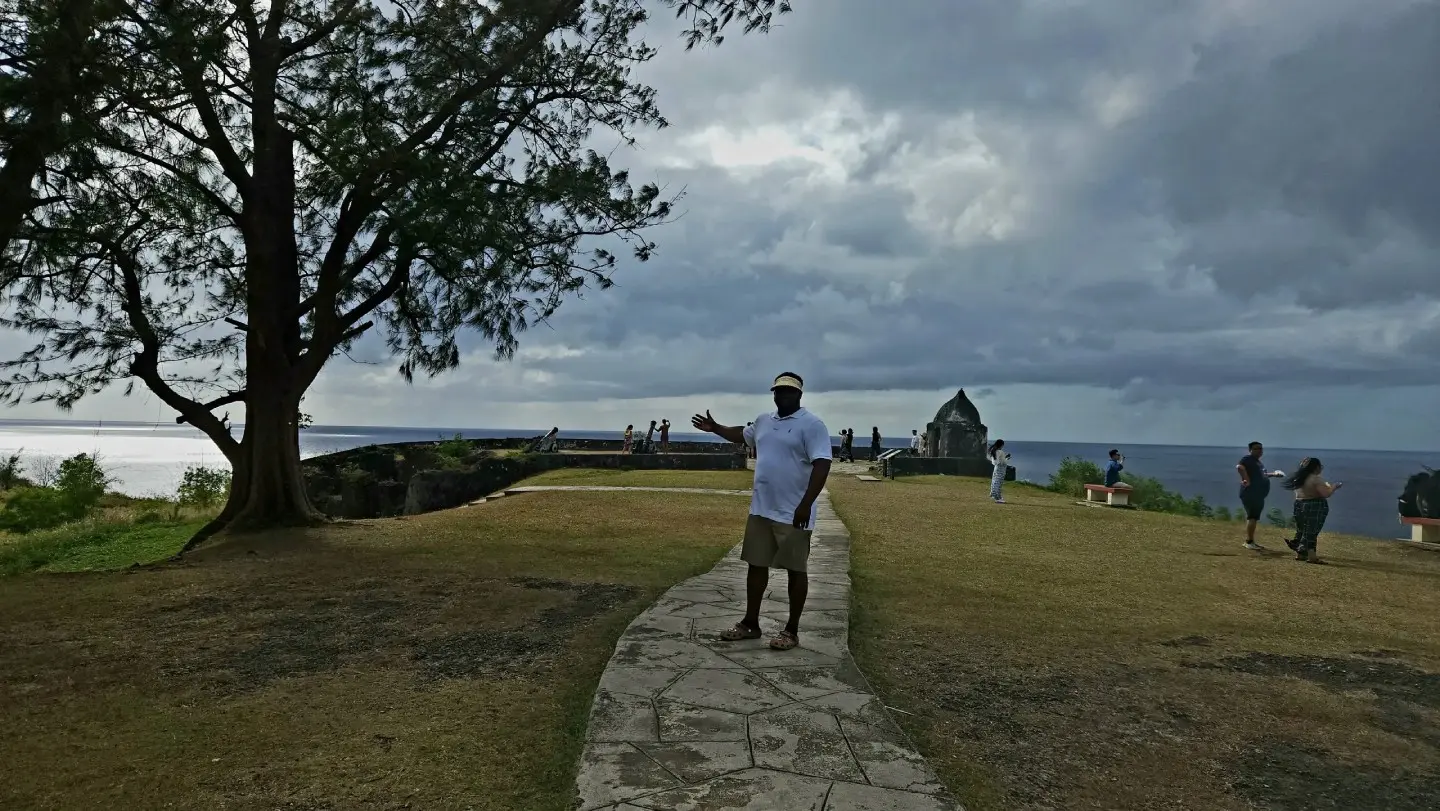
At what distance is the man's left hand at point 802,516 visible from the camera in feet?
15.2

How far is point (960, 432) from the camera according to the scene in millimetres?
26281

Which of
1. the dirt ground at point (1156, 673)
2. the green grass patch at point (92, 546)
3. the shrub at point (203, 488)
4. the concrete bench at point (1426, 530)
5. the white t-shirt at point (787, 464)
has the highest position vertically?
the white t-shirt at point (787, 464)

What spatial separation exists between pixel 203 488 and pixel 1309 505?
21.5 m

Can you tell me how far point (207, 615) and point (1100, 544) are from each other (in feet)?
31.1

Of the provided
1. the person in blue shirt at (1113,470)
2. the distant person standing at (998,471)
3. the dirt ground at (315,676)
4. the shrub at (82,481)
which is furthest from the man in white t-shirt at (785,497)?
the shrub at (82,481)

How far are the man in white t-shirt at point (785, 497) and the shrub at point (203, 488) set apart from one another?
18300 millimetres

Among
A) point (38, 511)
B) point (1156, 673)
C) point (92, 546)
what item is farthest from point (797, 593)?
point (38, 511)

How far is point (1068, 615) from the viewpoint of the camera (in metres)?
6.41

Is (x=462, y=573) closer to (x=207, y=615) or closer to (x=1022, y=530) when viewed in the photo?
(x=207, y=615)

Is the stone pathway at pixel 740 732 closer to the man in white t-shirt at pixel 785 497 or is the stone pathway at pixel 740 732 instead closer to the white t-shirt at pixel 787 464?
the man in white t-shirt at pixel 785 497

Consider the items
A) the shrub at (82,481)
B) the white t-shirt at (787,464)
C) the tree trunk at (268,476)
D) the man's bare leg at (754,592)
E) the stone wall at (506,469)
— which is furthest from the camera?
the stone wall at (506,469)

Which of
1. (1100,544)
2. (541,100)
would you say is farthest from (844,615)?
(541,100)

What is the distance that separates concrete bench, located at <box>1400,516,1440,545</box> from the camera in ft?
40.0

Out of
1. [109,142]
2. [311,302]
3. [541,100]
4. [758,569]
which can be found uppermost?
[541,100]
